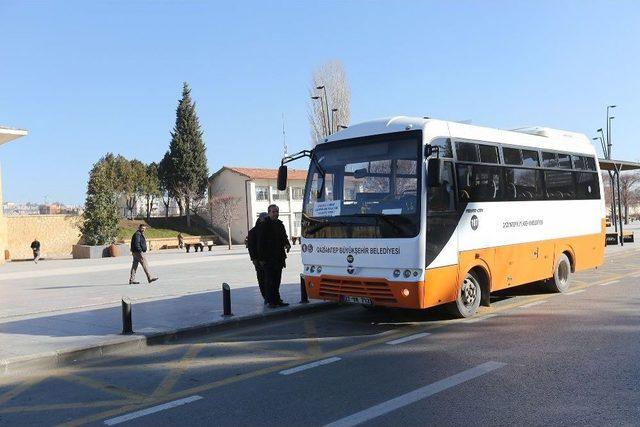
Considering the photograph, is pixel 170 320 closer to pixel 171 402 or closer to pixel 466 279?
pixel 171 402

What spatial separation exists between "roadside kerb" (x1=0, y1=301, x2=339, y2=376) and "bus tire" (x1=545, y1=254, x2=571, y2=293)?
5.33 meters

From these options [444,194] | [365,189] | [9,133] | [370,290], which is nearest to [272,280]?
[370,290]

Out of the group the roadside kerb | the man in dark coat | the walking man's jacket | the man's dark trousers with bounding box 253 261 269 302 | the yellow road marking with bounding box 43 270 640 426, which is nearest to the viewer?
the yellow road marking with bounding box 43 270 640 426

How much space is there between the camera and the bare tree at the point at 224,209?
56188mm

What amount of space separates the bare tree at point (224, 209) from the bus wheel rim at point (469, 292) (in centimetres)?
4699

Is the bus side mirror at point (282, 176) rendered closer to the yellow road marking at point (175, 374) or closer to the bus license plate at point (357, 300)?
the bus license plate at point (357, 300)

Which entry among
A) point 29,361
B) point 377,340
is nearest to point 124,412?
point 29,361

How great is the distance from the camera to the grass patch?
55.0 metres

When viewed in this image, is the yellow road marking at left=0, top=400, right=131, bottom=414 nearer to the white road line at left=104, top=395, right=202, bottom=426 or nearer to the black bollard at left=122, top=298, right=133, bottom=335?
the white road line at left=104, top=395, right=202, bottom=426

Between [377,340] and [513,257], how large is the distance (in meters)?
3.45

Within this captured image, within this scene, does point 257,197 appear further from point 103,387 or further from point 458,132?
point 103,387

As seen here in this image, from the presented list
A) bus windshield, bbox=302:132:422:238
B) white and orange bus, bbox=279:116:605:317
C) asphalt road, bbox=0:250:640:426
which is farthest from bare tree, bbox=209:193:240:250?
asphalt road, bbox=0:250:640:426

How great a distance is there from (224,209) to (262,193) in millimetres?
4661

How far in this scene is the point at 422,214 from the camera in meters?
7.84
